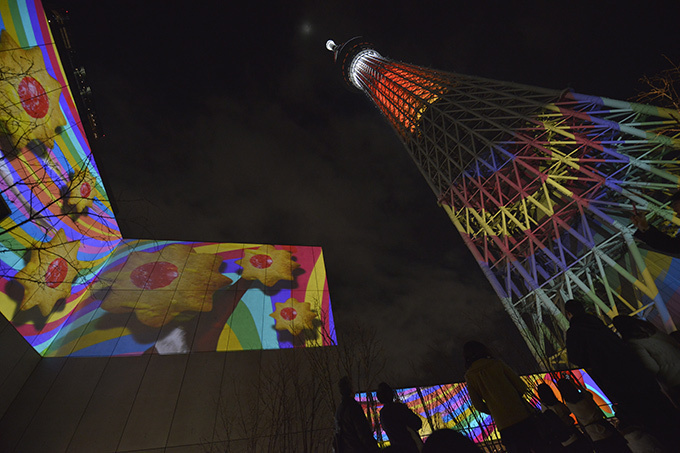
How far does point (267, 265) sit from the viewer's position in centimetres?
1459

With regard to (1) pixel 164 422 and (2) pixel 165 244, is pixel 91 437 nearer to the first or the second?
(1) pixel 164 422

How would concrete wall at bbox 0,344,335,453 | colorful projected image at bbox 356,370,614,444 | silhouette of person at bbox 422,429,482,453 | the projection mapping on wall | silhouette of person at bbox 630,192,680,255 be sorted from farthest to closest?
colorful projected image at bbox 356,370,614,444 → concrete wall at bbox 0,344,335,453 → the projection mapping on wall → silhouette of person at bbox 630,192,680,255 → silhouette of person at bbox 422,429,482,453

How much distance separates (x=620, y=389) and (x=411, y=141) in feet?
85.8

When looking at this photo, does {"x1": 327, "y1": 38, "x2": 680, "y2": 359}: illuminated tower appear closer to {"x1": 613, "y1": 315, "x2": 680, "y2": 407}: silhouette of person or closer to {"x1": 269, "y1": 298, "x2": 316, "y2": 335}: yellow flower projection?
{"x1": 613, "y1": 315, "x2": 680, "y2": 407}: silhouette of person

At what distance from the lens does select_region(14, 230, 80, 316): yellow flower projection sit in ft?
29.6

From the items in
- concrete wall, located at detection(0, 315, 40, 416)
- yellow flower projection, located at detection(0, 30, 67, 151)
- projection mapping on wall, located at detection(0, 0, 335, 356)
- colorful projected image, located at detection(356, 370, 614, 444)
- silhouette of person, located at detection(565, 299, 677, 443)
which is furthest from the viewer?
colorful projected image, located at detection(356, 370, 614, 444)

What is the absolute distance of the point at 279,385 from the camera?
33.9 feet

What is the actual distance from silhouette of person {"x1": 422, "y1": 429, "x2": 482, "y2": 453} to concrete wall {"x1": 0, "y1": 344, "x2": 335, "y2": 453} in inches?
325

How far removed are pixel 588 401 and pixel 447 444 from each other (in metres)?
4.09

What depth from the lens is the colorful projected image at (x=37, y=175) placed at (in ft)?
23.6

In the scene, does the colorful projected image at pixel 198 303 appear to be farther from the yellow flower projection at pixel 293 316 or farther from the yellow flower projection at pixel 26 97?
the yellow flower projection at pixel 26 97

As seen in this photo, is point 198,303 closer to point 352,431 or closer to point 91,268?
point 91,268

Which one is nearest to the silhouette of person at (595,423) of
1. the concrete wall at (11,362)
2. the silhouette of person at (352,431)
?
the silhouette of person at (352,431)

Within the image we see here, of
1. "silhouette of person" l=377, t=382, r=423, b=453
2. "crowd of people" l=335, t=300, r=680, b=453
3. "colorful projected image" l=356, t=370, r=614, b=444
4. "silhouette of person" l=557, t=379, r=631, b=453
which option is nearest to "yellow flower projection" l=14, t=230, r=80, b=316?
"silhouette of person" l=377, t=382, r=423, b=453
